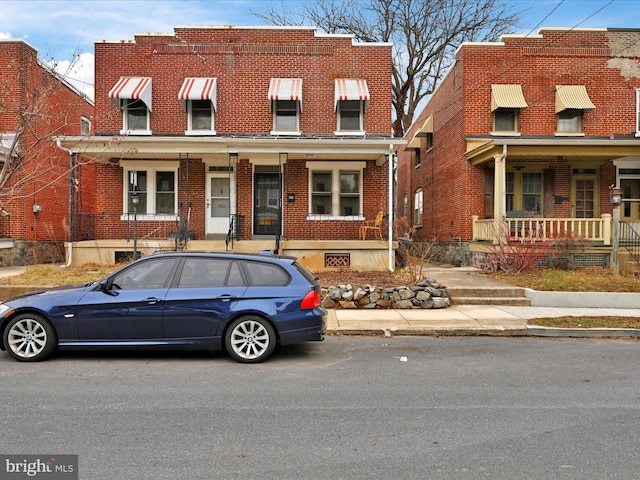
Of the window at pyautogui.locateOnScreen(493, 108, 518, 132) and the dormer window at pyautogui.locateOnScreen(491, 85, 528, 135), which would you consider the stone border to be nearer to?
the dormer window at pyautogui.locateOnScreen(491, 85, 528, 135)

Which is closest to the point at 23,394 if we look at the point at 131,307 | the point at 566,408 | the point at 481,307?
the point at 131,307

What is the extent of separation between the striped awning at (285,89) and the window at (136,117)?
448 centimetres

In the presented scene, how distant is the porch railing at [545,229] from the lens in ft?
50.3

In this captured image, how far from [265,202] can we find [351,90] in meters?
4.90

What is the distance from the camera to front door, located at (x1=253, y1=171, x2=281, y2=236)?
57.2 feet

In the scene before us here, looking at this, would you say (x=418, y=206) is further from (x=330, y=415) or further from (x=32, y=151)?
(x=330, y=415)

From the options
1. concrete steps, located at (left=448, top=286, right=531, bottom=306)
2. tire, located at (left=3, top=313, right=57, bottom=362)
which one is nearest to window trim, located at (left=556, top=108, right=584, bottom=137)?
concrete steps, located at (left=448, top=286, right=531, bottom=306)

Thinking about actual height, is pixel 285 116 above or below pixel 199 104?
below

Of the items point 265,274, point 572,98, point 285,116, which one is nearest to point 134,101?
point 285,116

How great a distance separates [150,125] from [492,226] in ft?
40.4

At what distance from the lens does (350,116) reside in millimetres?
17625

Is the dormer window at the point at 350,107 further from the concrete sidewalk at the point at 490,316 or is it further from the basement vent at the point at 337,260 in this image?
the concrete sidewalk at the point at 490,316

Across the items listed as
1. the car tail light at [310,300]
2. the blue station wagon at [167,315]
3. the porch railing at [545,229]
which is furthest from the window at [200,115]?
the car tail light at [310,300]

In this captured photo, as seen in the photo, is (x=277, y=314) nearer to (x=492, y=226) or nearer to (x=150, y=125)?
(x=492, y=226)
